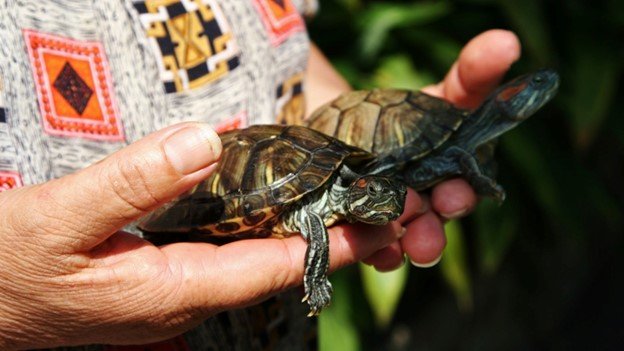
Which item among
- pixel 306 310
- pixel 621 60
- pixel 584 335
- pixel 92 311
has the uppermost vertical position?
pixel 92 311

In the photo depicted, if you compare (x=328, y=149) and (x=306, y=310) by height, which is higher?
(x=328, y=149)

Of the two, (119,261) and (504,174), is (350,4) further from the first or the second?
(119,261)

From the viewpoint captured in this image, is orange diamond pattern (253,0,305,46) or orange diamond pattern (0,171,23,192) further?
orange diamond pattern (253,0,305,46)

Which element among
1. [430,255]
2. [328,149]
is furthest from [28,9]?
[430,255]

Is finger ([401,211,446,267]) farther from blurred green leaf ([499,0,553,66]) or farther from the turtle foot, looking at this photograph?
blurred green leaf ([499,0,553,66])

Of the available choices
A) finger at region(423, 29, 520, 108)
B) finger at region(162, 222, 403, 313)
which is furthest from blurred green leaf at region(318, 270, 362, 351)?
finger at region(162, 222, 403, 313)

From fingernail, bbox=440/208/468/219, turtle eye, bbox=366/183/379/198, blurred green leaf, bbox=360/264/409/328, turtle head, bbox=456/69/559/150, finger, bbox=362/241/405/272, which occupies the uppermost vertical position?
turtle eye, bbox=366/183/379/198

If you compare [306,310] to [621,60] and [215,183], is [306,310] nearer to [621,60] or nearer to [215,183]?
[215,183]

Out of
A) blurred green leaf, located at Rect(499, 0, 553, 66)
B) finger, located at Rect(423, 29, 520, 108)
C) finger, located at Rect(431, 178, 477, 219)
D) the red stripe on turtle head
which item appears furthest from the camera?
blurred green leaf, located at Rect(499, 0, 553, 66)

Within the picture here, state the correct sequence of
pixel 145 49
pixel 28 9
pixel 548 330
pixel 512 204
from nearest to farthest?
1. pixel 28 9
2. pixel 145 49
3. pixel 512 204
4. pixel 548 330
